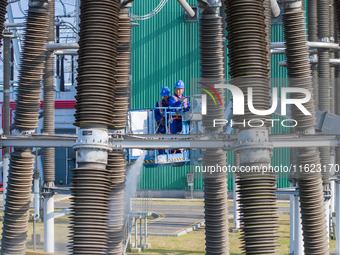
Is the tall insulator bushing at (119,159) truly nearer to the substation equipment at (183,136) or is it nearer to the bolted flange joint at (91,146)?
the substation equipment at (183,136)

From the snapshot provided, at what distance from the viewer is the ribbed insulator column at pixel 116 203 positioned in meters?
8.54

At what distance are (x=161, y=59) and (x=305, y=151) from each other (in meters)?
22.6

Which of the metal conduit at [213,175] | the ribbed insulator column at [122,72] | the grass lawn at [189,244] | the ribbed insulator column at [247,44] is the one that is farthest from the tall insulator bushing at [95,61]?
the grass lawn at [189,244]

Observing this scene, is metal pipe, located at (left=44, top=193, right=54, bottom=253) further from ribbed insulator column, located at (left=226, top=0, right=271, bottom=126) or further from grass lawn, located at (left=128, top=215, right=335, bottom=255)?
ribbed insulator column, located at (left=226, top=0, right=271, bottom=126)

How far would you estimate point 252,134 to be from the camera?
19.4 ft

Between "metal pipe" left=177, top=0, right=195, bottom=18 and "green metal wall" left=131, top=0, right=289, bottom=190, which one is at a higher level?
"green metal wall" left=131, top=0, right=289, bottom=190

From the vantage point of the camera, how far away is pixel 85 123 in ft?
19.8

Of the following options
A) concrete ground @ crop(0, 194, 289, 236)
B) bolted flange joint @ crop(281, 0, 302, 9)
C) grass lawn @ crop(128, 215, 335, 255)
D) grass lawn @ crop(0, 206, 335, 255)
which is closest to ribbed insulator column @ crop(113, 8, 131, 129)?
bolted flange joint @ crop(281, 0, 302, 9)

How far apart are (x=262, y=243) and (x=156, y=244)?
9.53m

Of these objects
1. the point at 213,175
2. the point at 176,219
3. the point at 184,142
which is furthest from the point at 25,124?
the point at 176,219

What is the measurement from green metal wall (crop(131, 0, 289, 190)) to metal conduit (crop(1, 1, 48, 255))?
20.1 meters

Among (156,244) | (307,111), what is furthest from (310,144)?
(156,244)

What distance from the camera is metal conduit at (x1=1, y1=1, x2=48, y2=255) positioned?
28.5 feet

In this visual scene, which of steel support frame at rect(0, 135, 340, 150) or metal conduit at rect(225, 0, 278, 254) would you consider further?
steel support frame at rect(0, 135, 340, 150)
